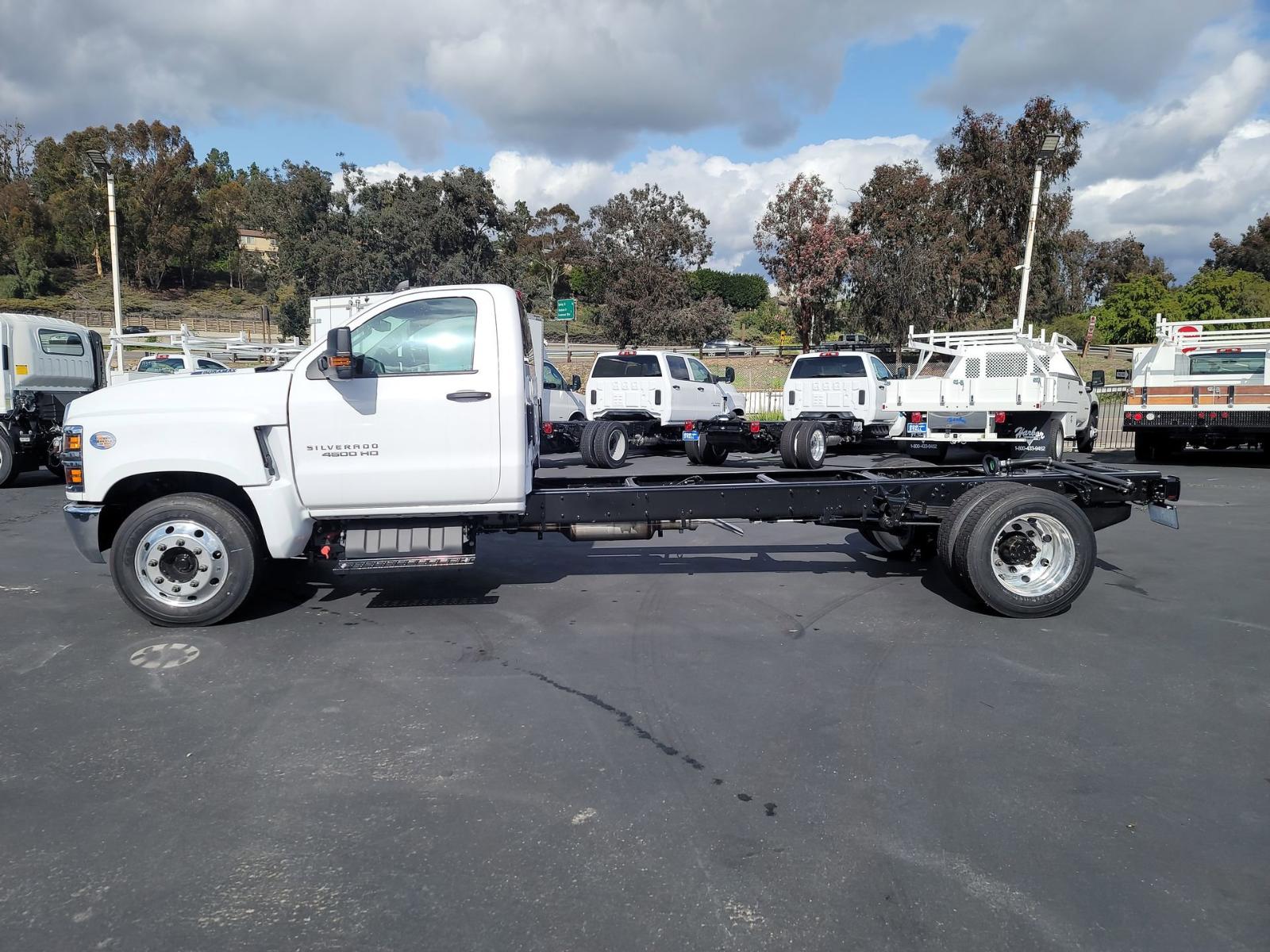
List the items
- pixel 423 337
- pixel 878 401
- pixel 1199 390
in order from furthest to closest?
pixel 878 401 → pixel 1199 390 → pixel 423 337

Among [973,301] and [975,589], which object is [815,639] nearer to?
[975,589]

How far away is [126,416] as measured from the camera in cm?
570

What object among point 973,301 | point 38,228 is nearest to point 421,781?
point 973,301

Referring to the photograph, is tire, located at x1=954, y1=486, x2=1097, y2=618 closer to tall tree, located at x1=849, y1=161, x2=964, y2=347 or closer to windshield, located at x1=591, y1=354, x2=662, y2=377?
windshield, located at x1=591, y1=354, x2=662, y2=377

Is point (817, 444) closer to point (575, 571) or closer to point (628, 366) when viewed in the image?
point (628, 366)

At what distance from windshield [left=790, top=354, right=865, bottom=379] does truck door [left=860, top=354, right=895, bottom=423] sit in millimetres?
273

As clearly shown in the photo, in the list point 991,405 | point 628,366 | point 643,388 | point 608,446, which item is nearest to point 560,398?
point 628,366

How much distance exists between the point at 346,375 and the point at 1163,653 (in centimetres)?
534

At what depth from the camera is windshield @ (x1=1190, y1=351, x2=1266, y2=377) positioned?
1558 centimetres

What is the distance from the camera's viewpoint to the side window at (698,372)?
720 inches

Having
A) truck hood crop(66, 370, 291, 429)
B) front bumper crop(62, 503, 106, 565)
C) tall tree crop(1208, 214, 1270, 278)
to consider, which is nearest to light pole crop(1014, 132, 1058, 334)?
truck hood crop(66, 370, 291, 429)

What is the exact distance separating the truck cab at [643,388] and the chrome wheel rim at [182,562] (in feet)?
38.5

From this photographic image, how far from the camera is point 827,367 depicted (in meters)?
17.4

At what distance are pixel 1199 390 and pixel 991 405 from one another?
12.4 ft
